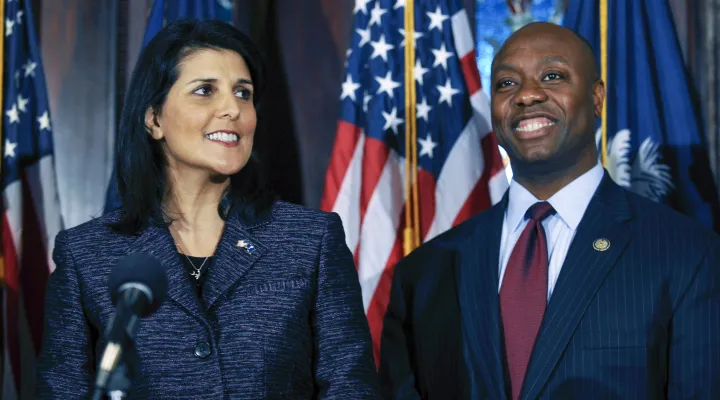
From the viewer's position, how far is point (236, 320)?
195 cm

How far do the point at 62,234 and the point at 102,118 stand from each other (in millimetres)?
2080

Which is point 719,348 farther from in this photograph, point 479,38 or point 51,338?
point 479,38

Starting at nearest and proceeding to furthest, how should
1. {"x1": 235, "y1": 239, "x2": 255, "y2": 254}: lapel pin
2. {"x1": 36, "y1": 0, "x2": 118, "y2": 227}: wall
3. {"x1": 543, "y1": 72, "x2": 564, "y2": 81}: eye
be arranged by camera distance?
{"x1": 235, "y1": 239, "x2": 255, "y2": 254}: lapel pin < {"x1": 543, "y1": 72, "x2": 564, "y2": 81}: eye < {"x1": 36, "y1": 0, "x2": 118, "y2": 227}: wall

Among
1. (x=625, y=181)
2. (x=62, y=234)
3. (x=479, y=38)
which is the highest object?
(x=479, y=38)

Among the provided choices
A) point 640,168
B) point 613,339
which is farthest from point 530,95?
point 640,168

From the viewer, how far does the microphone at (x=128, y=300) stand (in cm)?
127

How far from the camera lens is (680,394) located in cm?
215

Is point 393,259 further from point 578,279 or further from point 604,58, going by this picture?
point 578,279

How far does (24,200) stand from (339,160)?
133 cm

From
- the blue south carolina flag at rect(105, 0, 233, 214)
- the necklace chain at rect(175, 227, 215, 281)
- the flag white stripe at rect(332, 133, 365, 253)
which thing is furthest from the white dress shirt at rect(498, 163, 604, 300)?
the blue south carolina flag at rect(105, 0, 233, 214)

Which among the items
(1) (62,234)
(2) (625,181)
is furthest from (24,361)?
(2) (625,181)

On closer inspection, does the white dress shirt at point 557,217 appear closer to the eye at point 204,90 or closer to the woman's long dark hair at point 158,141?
the woman's long dark hair at point 158,141

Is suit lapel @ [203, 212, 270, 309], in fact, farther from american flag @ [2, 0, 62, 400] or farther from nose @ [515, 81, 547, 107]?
american flag @ [2, 0, 62, 400]

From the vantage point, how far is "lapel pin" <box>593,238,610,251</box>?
229 cm
